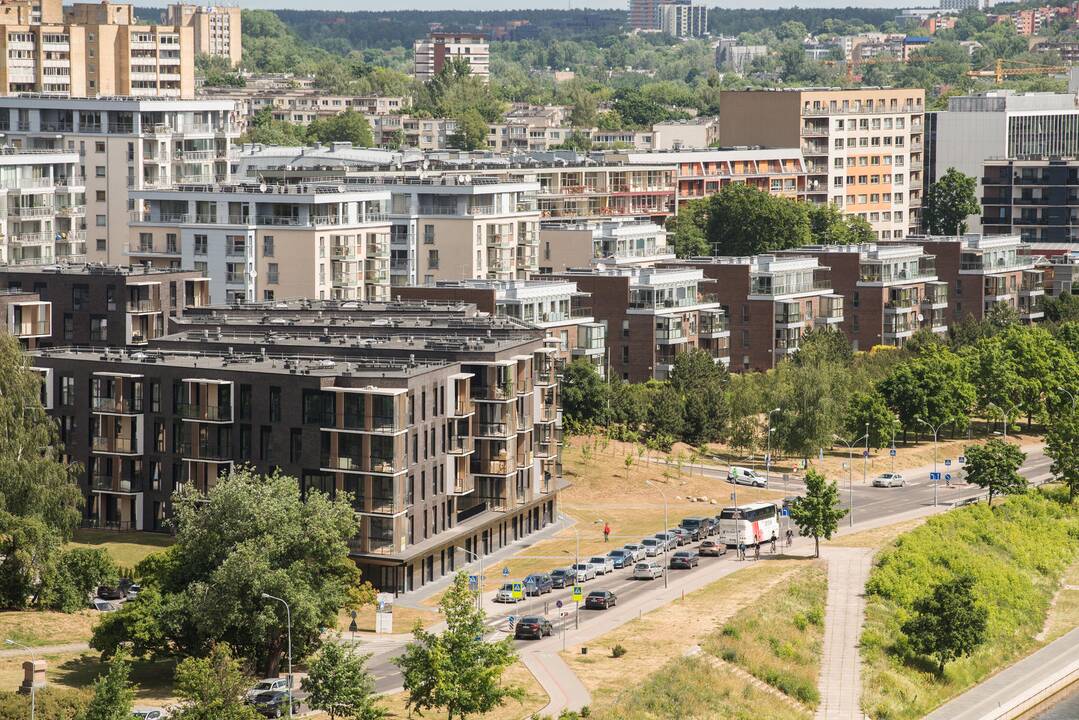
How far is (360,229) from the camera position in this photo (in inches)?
7087

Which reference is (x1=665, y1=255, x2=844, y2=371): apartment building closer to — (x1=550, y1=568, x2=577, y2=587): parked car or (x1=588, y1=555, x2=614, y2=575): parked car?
(x1=588, y1=555, x2=614, y2=575): parked car

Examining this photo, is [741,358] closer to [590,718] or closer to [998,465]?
[998,465]

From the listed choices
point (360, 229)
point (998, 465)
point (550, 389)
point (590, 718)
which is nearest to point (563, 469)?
point (550, 389)

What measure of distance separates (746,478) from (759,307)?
142 ft

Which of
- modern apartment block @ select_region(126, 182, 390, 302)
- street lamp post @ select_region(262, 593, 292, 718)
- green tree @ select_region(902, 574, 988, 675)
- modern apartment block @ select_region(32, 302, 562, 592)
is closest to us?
street lamp post @ select_region(262, 593, 292, 718)

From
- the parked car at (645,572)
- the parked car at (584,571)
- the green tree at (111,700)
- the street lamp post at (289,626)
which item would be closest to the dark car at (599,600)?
the parked car at (584,571)

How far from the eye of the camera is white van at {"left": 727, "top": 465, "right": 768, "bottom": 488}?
15050 centimetres

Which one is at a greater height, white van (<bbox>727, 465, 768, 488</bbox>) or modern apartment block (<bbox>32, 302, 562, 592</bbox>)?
modern apartment block (<bbox>32, 302, 562, 592</bbox>)

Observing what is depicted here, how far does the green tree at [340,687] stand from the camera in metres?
89.6

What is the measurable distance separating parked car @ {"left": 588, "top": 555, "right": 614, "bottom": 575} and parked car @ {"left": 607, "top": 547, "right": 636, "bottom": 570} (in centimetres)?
40

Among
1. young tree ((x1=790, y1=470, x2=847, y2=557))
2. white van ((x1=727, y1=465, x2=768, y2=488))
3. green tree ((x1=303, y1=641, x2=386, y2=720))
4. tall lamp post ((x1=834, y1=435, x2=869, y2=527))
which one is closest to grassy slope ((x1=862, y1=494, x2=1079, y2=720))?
young tree ((x1=790, y1=470, x2=847, y2=557))

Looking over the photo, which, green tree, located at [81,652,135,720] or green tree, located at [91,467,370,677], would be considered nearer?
green tree, located at [81,652,135,720]

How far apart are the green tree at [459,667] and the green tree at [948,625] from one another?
2887 centimetres

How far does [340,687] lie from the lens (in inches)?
3531
